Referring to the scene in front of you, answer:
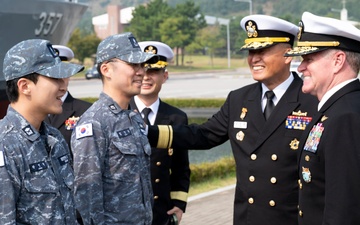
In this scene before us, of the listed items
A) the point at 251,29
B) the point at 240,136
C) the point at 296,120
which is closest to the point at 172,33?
the point at 251,29

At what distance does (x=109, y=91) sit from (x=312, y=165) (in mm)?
1183

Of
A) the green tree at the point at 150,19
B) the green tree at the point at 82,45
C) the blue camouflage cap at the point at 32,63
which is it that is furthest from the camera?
the green tree at the point at 150,19

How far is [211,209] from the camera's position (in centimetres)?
Result: 816

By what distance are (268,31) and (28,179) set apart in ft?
6.31

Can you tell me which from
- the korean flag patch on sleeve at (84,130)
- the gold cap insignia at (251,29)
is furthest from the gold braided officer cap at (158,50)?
the korean flag patch on sleeve at (84,130)

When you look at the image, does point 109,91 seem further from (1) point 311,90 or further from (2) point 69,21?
(2) point 69,21

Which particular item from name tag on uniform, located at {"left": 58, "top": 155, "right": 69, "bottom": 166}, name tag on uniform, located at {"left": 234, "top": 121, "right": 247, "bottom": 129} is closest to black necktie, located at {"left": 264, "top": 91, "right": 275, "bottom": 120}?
name tag on uniform, located at {"left": 234, "top": 121, "right": 247, "bottom": 129}

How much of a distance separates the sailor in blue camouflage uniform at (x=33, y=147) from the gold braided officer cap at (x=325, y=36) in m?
1.07

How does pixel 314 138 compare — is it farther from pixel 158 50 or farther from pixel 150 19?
pixel 150 19

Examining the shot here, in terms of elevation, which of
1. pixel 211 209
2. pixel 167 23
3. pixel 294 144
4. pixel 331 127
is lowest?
pixel 167 23

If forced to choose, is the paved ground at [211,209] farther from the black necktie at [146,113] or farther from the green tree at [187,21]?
the green tree at [187,21]

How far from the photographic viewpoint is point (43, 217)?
9.50ft

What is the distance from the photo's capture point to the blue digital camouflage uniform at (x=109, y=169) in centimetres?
346

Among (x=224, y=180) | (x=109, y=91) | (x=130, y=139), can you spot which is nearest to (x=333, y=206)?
(x=130, y=139)
